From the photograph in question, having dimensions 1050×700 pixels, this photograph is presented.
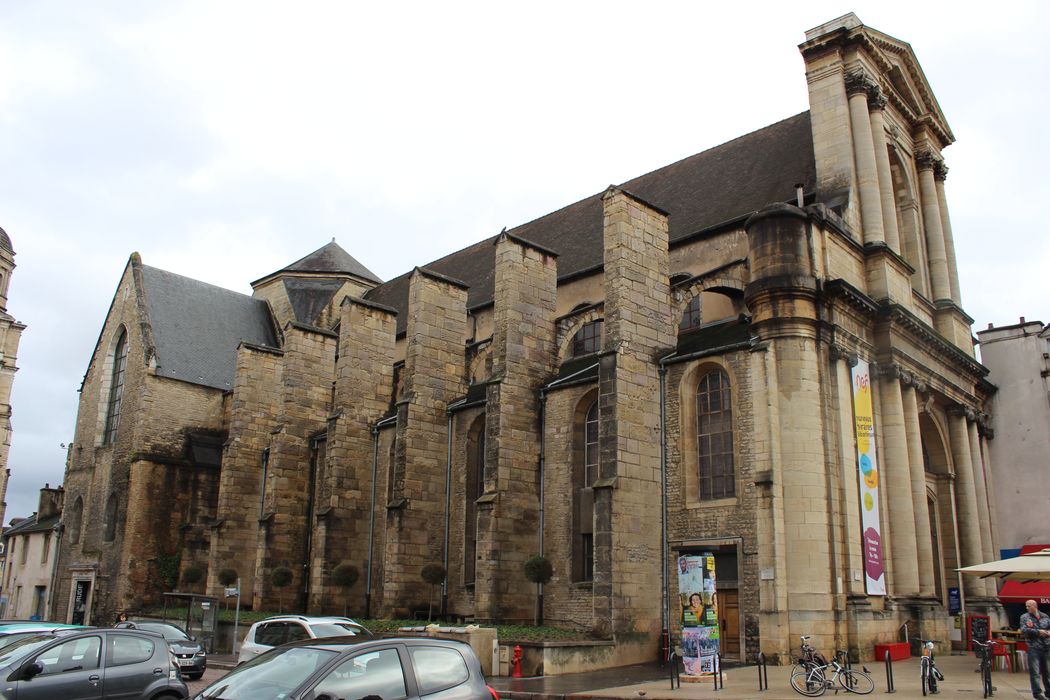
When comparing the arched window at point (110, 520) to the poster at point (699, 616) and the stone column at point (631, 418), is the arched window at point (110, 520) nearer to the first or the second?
the stone column at point (631, 418)

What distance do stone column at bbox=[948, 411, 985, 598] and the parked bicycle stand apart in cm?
1185

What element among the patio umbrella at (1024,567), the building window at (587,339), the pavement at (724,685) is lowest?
the pavement at (724,685)

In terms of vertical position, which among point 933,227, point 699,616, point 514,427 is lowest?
point 699,616

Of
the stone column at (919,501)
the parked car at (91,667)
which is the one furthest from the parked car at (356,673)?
the stone column at (919,501)

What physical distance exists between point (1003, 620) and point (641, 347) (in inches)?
466

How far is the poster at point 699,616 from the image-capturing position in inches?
565

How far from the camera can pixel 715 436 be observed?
19.8 m

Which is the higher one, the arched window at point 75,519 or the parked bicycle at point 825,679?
the arched window at point 75,519

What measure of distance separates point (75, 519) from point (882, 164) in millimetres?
31805

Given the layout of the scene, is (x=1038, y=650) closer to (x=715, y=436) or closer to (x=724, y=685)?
(x=724, y=685)

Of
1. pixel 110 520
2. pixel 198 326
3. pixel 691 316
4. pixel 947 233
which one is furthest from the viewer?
pixel 198 326

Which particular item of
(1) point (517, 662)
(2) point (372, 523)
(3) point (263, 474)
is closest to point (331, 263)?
(3) point (263, 474)

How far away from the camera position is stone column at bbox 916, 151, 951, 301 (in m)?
26.8

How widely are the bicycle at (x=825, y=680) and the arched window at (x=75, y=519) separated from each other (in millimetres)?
30810
